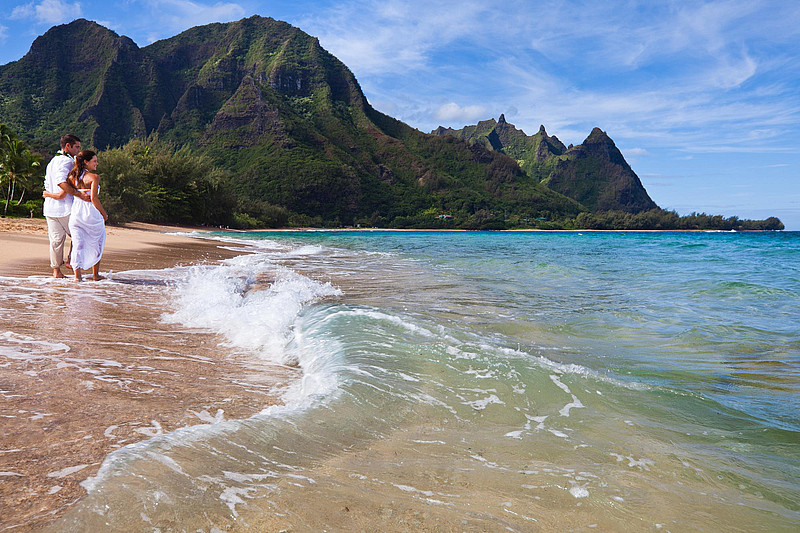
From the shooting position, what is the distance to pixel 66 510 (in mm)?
1743

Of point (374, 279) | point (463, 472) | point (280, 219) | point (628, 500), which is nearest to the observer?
point (628, 500)

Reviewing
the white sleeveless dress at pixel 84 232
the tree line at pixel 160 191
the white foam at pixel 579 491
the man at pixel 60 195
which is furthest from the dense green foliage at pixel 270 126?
the white foam at pixel 579 491

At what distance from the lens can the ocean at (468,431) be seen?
203 cm

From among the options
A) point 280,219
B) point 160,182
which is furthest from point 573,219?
point 160,182

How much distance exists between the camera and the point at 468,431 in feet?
9.93

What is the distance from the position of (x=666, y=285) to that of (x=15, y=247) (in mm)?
16905

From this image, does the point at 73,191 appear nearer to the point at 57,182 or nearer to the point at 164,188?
the point at 57,182

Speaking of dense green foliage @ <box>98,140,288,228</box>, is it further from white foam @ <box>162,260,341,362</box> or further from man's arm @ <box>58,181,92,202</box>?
white foam @ <box>162,260,341,362</box>

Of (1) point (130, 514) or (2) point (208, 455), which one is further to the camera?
(2) point (208, 455)

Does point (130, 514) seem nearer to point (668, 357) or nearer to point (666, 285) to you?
point (668, 357)

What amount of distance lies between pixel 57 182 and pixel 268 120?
375 ft

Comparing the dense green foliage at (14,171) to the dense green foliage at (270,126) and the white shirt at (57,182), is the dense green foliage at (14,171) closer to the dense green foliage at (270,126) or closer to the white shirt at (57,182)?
the dense green foliage at (270,126)

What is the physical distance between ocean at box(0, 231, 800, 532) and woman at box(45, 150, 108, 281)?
103 centimetres

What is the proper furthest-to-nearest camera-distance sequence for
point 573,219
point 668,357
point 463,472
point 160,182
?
point 573,219 → point 160,182 → point 668,357 → point 463,472
